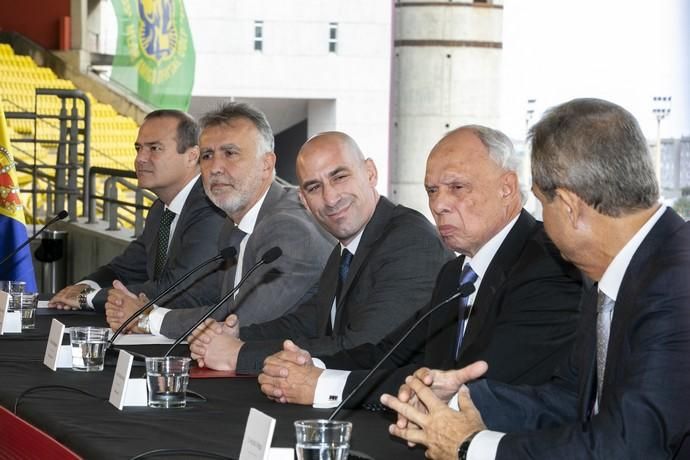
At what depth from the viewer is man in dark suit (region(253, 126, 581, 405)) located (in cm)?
209

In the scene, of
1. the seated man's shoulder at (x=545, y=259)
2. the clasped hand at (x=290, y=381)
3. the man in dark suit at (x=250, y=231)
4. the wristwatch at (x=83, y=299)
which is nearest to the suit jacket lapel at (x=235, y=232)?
the man in dark suit at (x=250, y=231)

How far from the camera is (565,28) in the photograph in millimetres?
6586

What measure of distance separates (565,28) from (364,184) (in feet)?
13.6

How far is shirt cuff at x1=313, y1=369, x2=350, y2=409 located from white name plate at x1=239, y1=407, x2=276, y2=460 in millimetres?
541

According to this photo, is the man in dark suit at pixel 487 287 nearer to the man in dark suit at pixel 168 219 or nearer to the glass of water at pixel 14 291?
the glass of water at pixel 14 291

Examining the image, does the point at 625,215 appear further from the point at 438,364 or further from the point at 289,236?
the point at 289,236

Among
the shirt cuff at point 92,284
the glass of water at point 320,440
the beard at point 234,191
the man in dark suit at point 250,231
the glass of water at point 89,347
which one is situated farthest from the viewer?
the shirt cuff at point 92,284

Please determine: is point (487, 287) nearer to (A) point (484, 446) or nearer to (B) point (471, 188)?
(B) point (471, 188)

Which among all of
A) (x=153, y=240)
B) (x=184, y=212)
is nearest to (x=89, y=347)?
(x=184, y=212)

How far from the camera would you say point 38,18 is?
1648 cm

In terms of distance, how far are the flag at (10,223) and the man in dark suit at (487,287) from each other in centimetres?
301

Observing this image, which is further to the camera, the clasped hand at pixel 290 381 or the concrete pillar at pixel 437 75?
the concrete pillar at pixel 437 75

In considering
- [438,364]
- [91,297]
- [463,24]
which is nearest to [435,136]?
[463,24]

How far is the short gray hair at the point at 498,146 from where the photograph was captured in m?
2.21
